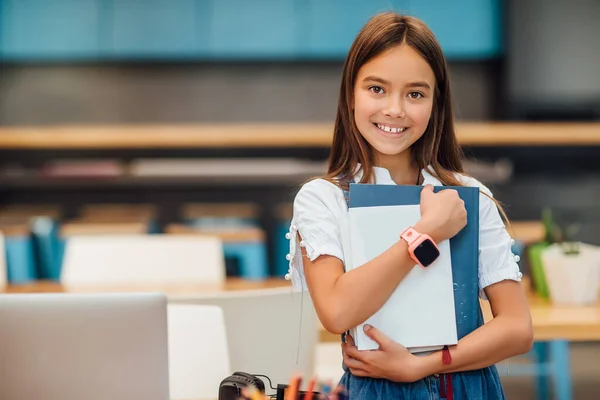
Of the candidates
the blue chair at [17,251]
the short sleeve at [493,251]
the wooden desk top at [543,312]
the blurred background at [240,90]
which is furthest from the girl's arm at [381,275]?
the blurred background at [240,90]

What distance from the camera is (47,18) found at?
596 cm

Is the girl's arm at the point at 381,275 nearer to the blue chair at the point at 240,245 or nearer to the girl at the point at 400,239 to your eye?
the girl at the point at 400,239

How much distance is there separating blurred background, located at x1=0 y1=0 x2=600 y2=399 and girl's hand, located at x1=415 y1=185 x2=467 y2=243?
3879 millimetres

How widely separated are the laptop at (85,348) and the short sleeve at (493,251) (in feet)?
1.51

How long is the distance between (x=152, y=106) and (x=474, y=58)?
2430 mm

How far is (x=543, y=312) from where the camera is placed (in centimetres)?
196

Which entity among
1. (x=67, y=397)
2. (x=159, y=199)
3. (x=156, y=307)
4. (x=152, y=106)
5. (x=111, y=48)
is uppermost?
(x=111, y=48)

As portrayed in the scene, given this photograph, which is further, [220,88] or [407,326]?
[220,88]

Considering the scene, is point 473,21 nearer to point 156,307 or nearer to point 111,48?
point 111,48

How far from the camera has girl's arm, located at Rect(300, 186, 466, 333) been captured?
3.56 ft

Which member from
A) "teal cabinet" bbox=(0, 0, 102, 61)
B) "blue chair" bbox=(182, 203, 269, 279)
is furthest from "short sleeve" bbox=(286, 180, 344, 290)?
"teal cabinet" bbox=(0, 0, 102, 61)

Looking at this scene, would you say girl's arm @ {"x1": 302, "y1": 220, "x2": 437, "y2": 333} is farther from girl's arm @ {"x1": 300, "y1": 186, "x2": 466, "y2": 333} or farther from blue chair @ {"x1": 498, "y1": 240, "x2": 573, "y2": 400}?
blue chair @ {"x1": 498, "y1": 240, "x2": 573, "y2": 400}

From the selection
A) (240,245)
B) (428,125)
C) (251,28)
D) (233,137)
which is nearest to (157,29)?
(251,28)

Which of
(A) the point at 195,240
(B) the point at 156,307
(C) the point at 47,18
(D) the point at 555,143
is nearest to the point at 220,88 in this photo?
(C) the point at 47,18
